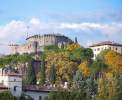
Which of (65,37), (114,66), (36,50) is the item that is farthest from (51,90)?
(65,37)

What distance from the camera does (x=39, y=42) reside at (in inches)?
3506

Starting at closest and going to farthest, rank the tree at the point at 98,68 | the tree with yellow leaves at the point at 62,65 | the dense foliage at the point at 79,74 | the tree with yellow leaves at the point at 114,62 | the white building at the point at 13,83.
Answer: the white building at the point at 13,83 → the dense foliage at the point at 79,74 → the tree at the point at 98,68 → the tree with yellow leaves at the point at 62,65 → the tree with yellow leaves at the point at 114,62

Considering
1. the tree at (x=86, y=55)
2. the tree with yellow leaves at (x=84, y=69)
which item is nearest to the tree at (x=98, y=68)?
the tree with yellow leaves at (x=84, y=69)

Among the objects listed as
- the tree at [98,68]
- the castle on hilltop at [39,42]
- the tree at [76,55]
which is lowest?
the tree at [98,68]

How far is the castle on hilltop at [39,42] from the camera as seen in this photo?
85562 millimetres

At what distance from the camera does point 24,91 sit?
4491cm

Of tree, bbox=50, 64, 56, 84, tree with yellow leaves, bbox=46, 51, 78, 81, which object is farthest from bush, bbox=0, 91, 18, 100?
tree with yellow leaves, bbox=46, 51, 78, 81

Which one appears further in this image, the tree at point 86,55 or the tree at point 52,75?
the tree at point 86,55

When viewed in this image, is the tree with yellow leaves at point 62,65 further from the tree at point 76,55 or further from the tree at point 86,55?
the tree at point 86,55

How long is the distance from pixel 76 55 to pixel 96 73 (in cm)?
869

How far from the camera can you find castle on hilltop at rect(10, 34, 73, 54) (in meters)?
85.6

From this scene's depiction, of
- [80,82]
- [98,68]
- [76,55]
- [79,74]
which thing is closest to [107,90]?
[80,82]

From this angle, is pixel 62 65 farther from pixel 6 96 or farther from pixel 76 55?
pixel 6 96

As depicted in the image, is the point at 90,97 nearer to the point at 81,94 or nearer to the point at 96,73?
the point at 81,94
